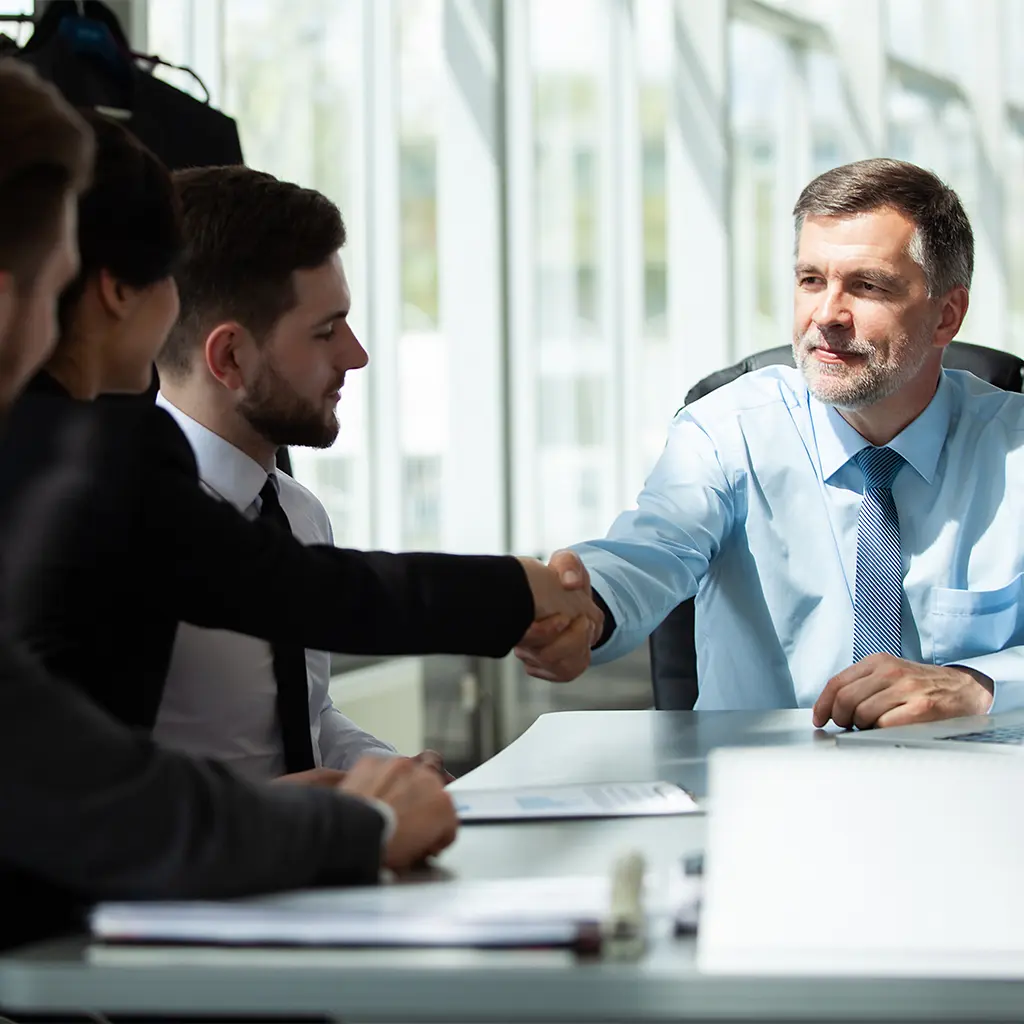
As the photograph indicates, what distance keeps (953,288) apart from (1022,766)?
4.65 ft

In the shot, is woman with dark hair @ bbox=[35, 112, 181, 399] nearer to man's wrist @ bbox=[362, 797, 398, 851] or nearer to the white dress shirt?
the white dress shirt

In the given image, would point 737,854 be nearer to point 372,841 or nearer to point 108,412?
point 372,841

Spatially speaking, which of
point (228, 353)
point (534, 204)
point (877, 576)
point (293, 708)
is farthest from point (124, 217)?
point (534, 204)

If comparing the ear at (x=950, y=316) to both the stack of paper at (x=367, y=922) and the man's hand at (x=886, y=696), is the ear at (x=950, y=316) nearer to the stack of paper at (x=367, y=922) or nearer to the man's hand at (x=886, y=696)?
the man's hand at (x=886, y=696)

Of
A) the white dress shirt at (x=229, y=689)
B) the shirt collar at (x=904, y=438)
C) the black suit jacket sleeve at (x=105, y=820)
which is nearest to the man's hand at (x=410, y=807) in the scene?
the black suit jacket sleeve at (x=105, y=820)

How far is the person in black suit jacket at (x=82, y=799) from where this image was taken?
0.88m

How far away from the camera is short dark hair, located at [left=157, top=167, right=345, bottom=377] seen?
74.2 inches

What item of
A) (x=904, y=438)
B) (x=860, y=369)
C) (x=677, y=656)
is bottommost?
(x=677, y=656)

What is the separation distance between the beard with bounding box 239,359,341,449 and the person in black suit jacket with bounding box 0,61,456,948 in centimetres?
83

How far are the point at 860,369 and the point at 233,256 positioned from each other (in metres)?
0.98

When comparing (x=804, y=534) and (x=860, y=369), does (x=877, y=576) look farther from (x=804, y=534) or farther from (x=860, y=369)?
(x=860, y=369)

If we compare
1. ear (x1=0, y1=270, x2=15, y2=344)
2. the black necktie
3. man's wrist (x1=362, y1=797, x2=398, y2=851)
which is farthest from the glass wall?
man's wrist (x1=362, y1=797, x2=398, y2=851)

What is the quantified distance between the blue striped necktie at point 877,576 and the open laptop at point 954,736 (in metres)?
0.45

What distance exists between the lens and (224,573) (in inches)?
50.4
